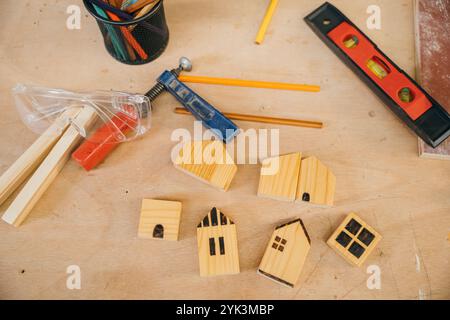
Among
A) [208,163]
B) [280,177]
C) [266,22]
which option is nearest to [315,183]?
[280,177]

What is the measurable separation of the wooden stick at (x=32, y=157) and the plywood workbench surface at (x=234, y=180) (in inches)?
A: 1.7

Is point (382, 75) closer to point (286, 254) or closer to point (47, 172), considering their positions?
point (286, 254)

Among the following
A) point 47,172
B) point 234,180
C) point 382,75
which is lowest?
point 47,172

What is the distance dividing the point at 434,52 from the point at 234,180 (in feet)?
1.66

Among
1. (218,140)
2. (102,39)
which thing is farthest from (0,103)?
(218,140)

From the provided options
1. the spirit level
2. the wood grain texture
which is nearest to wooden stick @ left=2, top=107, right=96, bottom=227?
the spirit level

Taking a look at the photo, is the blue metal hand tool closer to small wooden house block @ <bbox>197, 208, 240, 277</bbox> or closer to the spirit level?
small wooden house block @ <bbox>197, 208, 240, 277</bbox>

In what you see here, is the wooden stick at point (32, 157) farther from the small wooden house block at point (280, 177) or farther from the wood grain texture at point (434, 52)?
the wood grain texture at point (434, 52)

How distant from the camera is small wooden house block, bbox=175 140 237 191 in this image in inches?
26.8

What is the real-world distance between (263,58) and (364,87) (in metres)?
0.22

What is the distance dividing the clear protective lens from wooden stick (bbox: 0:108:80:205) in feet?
0.06

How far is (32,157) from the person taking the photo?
68 cm

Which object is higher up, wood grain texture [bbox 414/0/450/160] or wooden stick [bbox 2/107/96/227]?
wood grain texture [bbox 414/0/450/160]

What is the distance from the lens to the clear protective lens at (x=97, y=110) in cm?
71
